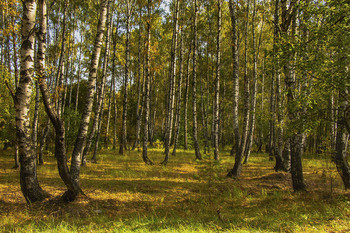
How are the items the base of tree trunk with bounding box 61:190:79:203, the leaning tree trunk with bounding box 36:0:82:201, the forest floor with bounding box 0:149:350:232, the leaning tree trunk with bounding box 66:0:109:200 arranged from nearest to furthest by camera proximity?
the forest floor with bounding box 0:149:350:232
the leaning tree trunk with bounding box 36:0:82:201
the base of tree trunk with bounding box 61:190:79:203
the leaning tree trunk with bounding box 66:0:109:200

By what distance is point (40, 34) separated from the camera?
5691 mm

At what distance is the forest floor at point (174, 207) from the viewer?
4691 mm

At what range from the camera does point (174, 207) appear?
6.35 metres

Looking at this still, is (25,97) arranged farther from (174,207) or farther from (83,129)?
(174,207)

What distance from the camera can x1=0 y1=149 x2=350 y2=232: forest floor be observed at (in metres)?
4.69

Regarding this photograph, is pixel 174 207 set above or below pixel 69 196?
below

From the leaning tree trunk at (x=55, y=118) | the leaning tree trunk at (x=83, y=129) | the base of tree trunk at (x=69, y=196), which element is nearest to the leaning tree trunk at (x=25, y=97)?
the leaning tree trunk at (x=55, y=118)

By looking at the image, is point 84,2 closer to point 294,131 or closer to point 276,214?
point 294,131

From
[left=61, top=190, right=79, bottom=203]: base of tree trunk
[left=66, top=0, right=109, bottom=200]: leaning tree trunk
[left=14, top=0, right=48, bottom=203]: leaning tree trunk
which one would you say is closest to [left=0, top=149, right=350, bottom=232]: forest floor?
[left=61, top=190, right=79, bottom=203]: base of tree trunk

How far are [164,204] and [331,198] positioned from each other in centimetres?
521

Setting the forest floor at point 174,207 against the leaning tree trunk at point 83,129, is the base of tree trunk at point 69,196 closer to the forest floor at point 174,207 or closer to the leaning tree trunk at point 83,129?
the leaning tree trunk at point 83,129

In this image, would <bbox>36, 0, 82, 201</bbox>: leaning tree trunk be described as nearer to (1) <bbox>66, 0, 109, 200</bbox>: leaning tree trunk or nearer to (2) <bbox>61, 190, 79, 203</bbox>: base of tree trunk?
(2) <bbox>61, 190, 79, 203</bbox>: base of tree trunk

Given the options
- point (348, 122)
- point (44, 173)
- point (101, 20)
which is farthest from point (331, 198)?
→ point (44, 173)

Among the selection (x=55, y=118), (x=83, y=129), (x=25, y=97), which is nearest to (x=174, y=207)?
(x=83, y=129)
